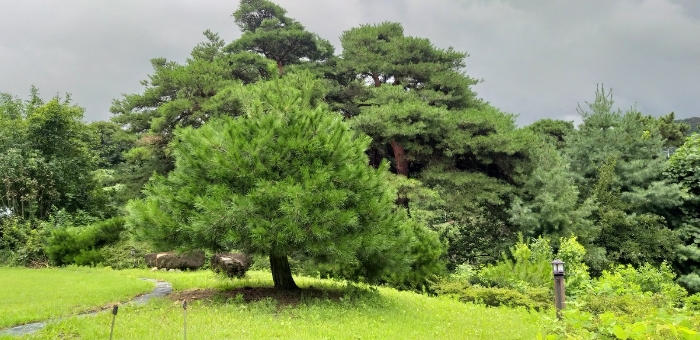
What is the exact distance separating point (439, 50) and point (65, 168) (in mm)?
15276

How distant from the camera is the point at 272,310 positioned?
651 centimetres

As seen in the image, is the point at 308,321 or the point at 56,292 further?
the point at 56,292

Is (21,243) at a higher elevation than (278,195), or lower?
lower

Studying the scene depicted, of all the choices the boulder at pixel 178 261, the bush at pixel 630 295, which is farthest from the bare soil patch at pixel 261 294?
the boulder at pixel 178 261

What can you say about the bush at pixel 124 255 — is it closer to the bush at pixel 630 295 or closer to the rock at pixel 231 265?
the rock at pixel 231 265

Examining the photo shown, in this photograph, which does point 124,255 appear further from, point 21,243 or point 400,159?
point 400,159

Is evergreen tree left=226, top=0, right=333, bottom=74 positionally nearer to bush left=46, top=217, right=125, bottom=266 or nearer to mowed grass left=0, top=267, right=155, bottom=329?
bush left=46, top=217, right=125, bottom=266

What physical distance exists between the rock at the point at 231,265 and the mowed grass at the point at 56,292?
148cm

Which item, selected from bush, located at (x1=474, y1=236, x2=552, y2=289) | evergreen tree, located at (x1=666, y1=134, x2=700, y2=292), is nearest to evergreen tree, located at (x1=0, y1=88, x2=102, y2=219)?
bush, located at (x1=474, y1=236, x2=552, y2=289)

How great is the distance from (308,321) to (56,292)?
5.53 m

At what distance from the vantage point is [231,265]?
33.4 ft

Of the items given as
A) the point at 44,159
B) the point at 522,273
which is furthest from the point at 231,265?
the point at 44,159

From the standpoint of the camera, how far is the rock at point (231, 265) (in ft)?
33.3

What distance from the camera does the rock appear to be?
33.3 ft
